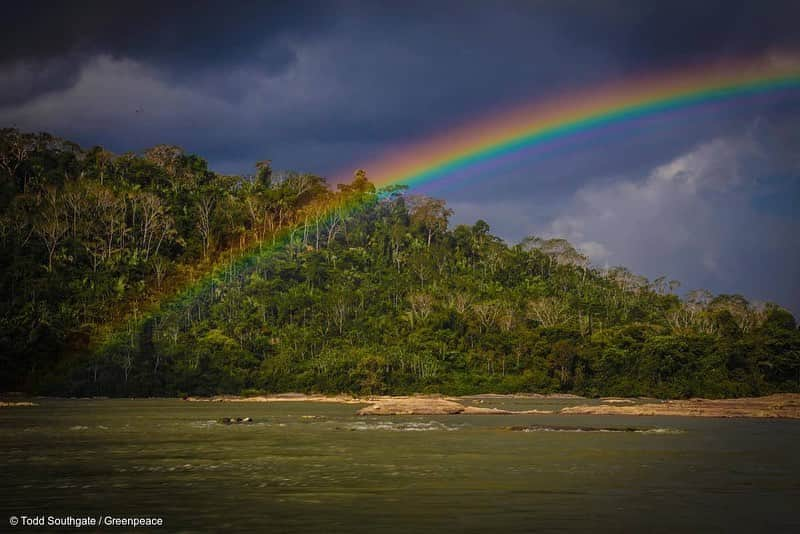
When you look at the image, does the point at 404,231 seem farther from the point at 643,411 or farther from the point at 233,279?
the point at 643,411

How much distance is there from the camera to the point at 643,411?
63281 mm

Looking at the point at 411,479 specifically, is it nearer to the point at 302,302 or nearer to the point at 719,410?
the point at 719,410

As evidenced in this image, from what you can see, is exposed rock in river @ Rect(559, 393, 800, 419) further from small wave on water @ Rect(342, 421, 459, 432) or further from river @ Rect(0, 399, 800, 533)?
small wave on water @ Rect(342, 421, 459, 432)

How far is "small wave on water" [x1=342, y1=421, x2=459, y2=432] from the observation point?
4698cm

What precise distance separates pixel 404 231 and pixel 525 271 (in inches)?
1181

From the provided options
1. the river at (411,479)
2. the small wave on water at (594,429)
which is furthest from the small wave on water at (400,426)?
the small wave on water at (594,429)

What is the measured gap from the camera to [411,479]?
78.5 ft

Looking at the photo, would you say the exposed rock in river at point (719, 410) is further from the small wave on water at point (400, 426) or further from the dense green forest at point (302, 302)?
the dense green forest at point (302, 302)

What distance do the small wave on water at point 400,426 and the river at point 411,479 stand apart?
2.51 metres

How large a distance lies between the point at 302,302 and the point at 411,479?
116m

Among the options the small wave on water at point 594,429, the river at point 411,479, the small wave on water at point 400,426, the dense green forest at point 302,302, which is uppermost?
the dense green forest at point 302,302

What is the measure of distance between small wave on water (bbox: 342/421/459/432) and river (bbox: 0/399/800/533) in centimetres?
251

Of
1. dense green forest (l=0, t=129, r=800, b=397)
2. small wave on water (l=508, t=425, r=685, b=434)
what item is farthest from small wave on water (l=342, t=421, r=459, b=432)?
dense green forest (l=0, t=129, r=800, b=397)

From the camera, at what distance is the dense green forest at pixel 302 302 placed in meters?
108
